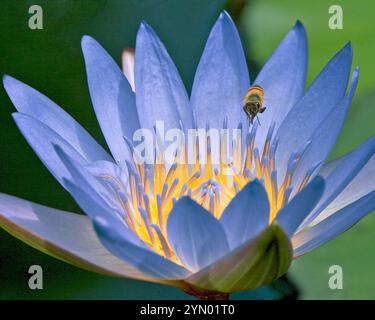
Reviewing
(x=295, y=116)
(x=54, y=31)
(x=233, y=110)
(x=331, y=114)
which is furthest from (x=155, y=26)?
(x=331, y=114)

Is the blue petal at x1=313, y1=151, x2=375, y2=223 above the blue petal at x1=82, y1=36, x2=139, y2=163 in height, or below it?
below

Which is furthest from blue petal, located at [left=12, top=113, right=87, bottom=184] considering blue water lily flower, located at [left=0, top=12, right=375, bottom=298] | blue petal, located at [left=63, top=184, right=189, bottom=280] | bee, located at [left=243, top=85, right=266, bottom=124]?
bee, located at [left=243, top=85, right=266, bottom=124]

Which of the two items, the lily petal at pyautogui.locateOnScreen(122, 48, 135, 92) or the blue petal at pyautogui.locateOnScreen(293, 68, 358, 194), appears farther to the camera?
the lily petal at pyautogui.locateOnScreen(122, 48, 135, 92)

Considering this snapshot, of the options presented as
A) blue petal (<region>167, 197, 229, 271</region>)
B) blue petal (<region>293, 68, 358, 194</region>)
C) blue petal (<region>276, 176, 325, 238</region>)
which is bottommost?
blue petal (<region>167, 197, 229, 271</region>)

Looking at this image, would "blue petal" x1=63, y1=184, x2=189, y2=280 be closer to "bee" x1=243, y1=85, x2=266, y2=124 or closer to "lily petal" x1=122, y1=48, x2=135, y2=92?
"bee" x1=243, y1=85, x2=266, y2=124

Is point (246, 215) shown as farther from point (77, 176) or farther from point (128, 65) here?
point (128, 65)

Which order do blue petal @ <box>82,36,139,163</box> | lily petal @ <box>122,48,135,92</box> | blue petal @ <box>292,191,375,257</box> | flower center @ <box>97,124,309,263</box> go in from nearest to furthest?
blue petal @ <box>292,191,375,257</box>
flower center @ <box>97,124,309,263</box>
blue petal @ <box>82,36,139,163</box>
lily petal @ <box>122,48,135,92</box>

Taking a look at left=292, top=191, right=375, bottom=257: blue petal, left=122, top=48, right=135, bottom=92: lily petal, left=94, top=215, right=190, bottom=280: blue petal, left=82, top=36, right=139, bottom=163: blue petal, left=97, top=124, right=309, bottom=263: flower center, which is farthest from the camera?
left=122, top=48, right=135, bottom=92: lily petal

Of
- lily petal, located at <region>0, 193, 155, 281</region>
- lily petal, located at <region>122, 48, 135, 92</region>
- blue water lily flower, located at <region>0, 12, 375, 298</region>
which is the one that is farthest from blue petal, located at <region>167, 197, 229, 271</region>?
lily petal, located at <region>122, 48, 135, 92</region>
